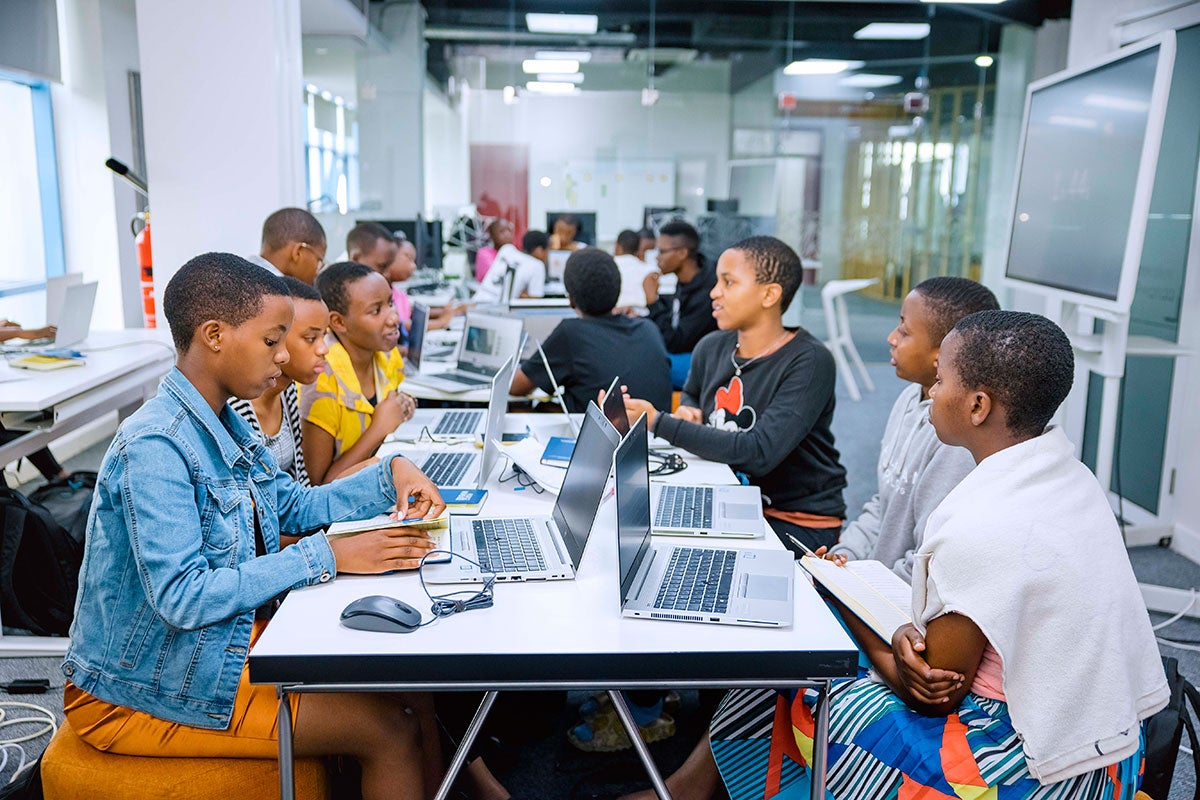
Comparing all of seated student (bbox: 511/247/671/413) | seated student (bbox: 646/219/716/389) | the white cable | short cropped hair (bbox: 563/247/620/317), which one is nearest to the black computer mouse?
seated student (bbox: 511/247/671/413)

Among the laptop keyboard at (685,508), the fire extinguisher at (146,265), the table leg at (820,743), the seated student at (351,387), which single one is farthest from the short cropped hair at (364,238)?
the table leg at (820,743)

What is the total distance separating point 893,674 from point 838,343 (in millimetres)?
6416

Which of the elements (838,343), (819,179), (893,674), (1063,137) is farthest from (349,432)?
(819,179)

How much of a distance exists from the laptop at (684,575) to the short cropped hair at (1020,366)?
0.50 meters

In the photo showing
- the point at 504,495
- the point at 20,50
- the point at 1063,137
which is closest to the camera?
the point at 504,495

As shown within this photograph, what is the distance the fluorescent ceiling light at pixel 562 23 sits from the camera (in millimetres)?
8266

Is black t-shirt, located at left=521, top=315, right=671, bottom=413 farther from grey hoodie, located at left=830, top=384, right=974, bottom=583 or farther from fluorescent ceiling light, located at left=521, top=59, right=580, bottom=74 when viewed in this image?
fluorescent ceiling light, located at left=521, top=59, right=580, bottom=74

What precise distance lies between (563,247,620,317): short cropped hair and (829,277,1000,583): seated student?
1316mm

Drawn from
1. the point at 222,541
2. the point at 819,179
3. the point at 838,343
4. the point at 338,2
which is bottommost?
→ the point at 838,343

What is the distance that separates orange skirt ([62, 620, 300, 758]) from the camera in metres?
1.63

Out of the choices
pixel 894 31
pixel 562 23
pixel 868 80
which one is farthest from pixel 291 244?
pixel 894 31

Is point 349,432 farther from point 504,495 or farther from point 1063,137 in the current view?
point 1063,137

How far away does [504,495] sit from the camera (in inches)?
95.3

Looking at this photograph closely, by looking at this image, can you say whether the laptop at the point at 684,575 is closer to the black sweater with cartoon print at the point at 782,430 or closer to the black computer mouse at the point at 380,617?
the black computer mouse at the point at 380,617
